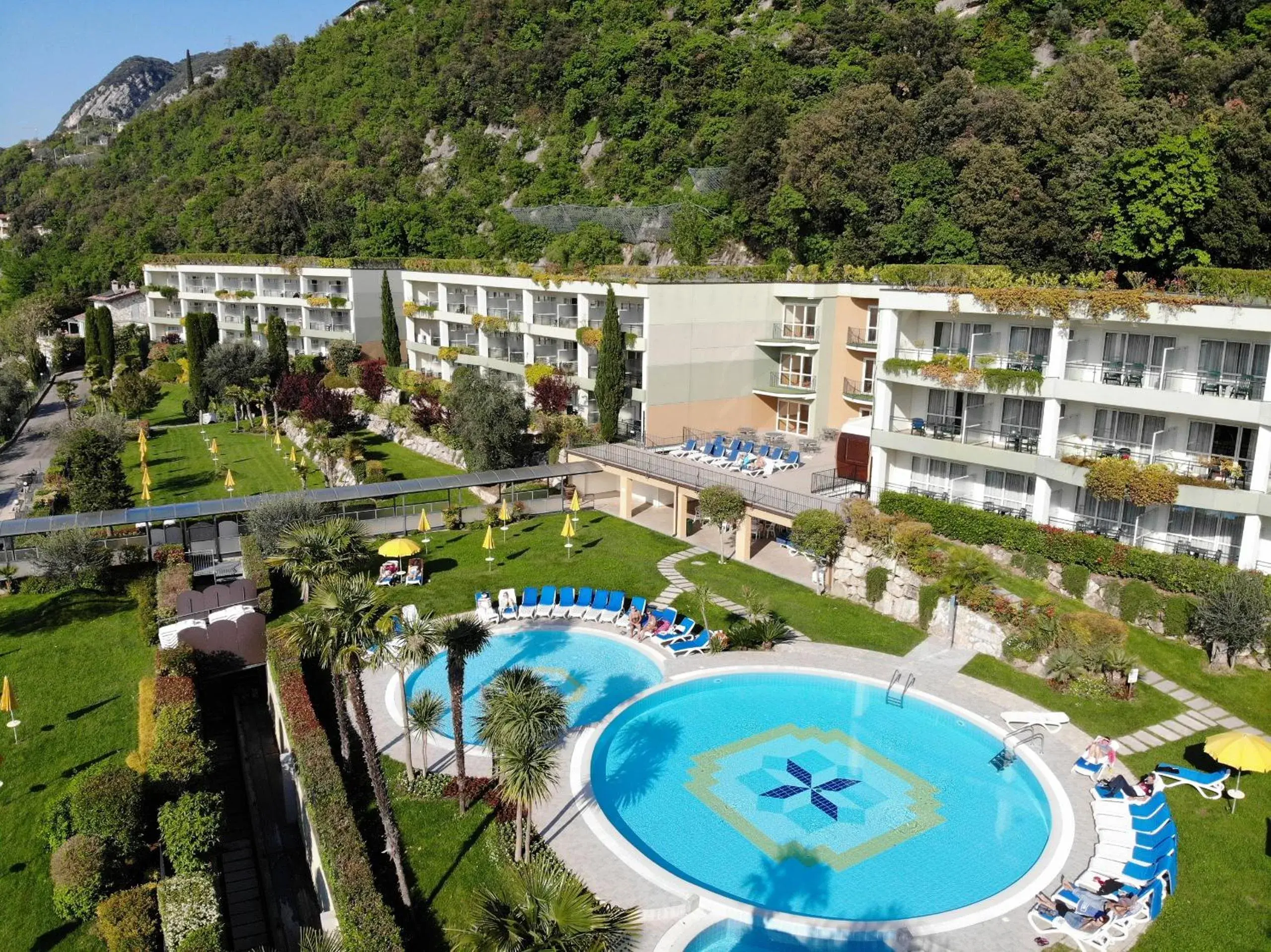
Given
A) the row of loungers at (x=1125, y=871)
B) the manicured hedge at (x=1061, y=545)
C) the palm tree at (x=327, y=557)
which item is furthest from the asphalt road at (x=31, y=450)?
the row of loungers at (x=1125, y=871)

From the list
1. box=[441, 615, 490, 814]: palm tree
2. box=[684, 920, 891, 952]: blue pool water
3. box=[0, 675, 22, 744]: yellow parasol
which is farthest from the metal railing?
box=[0, 675, 22, 744]: yellow parasol

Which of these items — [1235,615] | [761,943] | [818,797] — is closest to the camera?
[761,943]

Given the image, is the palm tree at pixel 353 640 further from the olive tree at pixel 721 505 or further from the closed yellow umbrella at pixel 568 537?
the olive tree at pixel 721 505

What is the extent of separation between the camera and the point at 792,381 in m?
42.6

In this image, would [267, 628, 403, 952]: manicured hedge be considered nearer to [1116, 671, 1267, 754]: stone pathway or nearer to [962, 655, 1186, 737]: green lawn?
[962, 655, 1186, 737]: green lawn

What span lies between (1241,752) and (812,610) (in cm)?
1219

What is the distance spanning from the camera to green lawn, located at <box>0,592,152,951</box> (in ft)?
51.0

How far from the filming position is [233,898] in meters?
17.2

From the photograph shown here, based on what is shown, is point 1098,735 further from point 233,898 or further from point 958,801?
point 233,898

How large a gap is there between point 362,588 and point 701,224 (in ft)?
158

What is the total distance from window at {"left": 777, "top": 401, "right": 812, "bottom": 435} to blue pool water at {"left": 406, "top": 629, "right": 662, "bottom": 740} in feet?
66.4

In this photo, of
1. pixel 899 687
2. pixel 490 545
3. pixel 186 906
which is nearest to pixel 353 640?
pixel 186 906

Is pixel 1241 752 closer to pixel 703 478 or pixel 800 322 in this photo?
pixel 703 478

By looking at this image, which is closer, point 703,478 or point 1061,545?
point 1061,545
